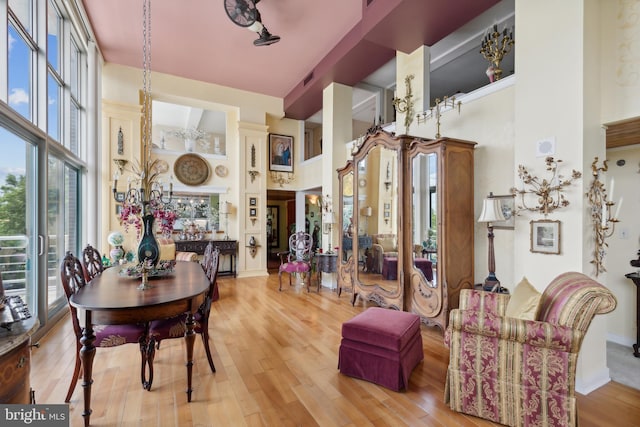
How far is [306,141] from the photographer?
28.9 feet

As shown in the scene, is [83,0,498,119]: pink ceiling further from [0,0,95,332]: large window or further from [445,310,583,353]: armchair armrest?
[445,310,583,353]: armchair armrest

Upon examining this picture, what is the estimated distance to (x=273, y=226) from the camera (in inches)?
406

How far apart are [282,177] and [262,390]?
583cm

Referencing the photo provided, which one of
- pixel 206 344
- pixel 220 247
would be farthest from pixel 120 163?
pixel 206 344

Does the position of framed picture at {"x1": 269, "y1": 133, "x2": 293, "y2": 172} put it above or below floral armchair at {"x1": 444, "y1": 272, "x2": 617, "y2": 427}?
above

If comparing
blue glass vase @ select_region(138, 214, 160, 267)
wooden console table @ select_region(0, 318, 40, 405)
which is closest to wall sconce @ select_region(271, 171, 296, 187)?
blue glass vase @ select_region(138, 214, 160, 267)

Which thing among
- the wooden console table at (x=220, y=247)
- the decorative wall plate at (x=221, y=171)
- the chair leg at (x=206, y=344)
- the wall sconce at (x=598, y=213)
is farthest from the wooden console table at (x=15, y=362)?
the decorative wall plate at (x=221, y=171)

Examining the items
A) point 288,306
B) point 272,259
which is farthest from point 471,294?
point 272,259

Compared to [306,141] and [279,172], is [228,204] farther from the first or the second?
[306,141]

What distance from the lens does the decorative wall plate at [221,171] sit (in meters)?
6.94

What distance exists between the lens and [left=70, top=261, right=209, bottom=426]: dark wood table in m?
1.80

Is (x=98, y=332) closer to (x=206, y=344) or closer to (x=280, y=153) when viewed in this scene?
(x=206, y=344)

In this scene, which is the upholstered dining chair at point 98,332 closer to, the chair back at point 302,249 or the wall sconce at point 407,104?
the chair back at point 302,249

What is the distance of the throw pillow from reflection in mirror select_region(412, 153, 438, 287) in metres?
1.18
